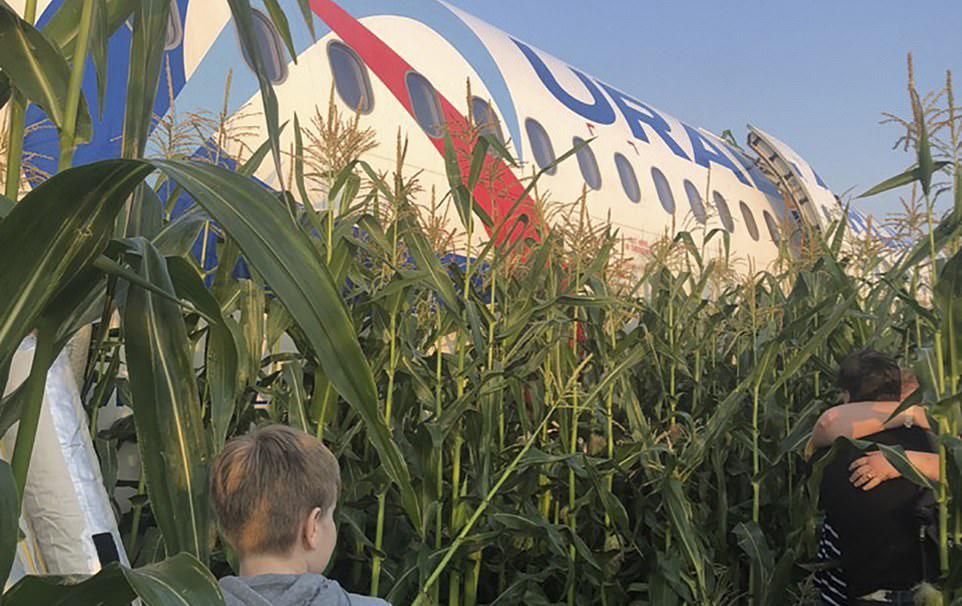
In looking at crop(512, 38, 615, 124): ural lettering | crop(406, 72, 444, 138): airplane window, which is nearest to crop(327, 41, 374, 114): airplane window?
crop(406, 72, 444, 138): airplane window

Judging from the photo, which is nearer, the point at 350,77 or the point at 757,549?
the point at 757,549

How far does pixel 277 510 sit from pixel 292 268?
0.85m

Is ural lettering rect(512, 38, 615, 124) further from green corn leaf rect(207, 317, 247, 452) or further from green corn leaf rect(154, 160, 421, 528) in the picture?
green corn leaf rect(154, 160, 421, 528)

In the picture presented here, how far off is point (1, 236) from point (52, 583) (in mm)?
430

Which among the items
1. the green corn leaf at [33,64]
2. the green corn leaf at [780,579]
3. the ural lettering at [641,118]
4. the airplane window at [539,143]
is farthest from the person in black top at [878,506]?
the ural lettering at [641,118]

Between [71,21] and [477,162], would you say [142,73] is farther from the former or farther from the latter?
[477,162]

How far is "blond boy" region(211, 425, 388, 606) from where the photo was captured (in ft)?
6.13

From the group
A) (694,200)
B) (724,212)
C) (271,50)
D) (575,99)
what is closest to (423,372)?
(271,50)

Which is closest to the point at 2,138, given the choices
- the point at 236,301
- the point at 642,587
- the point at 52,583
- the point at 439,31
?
the point at 236,301

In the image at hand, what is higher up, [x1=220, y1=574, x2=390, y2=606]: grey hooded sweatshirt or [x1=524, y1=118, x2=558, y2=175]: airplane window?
[x1=524, y1=118, x2=558, y2=175]: airplane window

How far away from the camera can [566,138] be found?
373 inches

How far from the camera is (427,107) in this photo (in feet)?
25.1

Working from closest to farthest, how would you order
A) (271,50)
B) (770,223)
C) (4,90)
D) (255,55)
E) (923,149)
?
(255,55), (4,90), (923,149), (271,50), (770,223)

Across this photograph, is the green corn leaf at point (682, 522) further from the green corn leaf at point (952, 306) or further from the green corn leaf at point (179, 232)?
the green corn leaf at point (179, 232)
